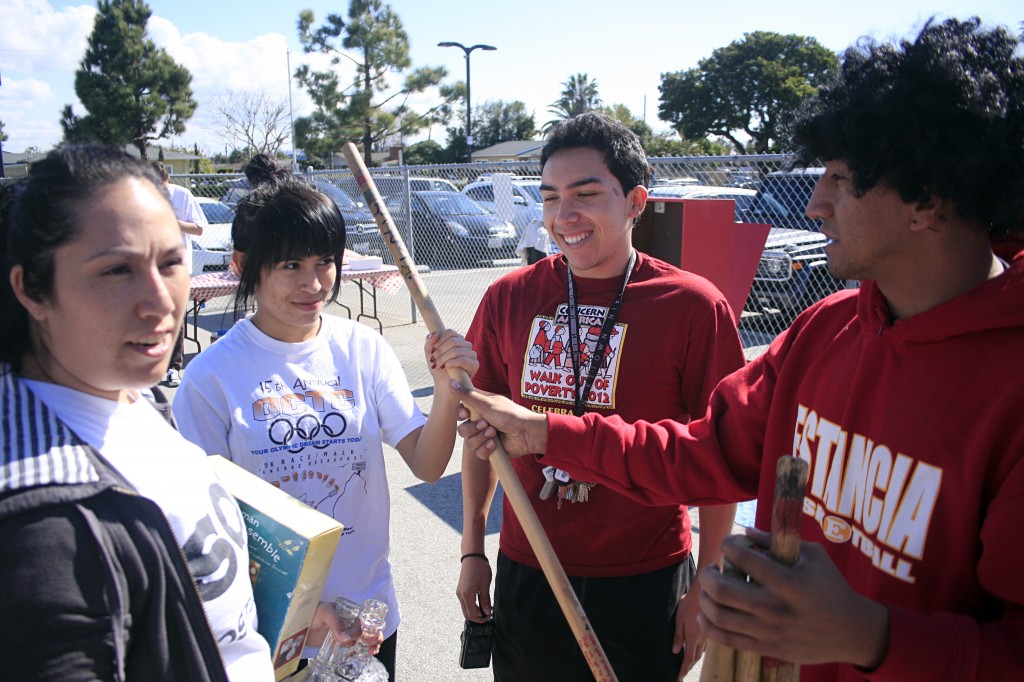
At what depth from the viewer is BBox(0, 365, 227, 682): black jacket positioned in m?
0.97

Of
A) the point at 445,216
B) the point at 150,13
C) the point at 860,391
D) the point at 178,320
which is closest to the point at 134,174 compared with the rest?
the point at 178,320

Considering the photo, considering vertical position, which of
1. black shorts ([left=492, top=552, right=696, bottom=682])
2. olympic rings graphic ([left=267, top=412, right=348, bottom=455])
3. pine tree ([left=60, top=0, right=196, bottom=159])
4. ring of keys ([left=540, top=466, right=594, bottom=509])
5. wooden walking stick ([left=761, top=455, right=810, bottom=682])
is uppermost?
pine tree ([left=60, top=0, right=196, bottom=159])

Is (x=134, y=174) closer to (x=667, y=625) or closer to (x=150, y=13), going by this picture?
(x=667, y=625)

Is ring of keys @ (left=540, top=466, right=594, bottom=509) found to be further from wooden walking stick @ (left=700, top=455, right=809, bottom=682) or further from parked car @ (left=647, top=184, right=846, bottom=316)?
parked car @ (left=647, top=184, right=846, bottom=316)

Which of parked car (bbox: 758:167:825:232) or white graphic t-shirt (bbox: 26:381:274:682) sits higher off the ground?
parked car (bbox: 758:167:825:232)

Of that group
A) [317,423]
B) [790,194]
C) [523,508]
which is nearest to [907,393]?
[523,508]

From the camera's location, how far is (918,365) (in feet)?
4.14

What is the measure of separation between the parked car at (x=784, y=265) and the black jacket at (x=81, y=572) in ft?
22.8

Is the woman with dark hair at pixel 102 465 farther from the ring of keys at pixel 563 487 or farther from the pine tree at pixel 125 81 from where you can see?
the pine tree at pixel 125 81

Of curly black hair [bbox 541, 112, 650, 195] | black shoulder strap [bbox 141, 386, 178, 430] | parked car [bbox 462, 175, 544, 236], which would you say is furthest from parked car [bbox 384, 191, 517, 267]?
black shoulder strap [bbox 141, 386, 178, 430]

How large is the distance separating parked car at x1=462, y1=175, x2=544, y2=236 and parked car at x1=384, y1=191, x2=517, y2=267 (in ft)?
1.03

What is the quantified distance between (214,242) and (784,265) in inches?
365

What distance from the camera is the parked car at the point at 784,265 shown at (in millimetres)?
7641

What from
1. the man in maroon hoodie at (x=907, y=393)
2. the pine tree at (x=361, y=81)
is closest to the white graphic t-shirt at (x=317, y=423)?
the man in maroon hoodie at (x=907, y=393)
